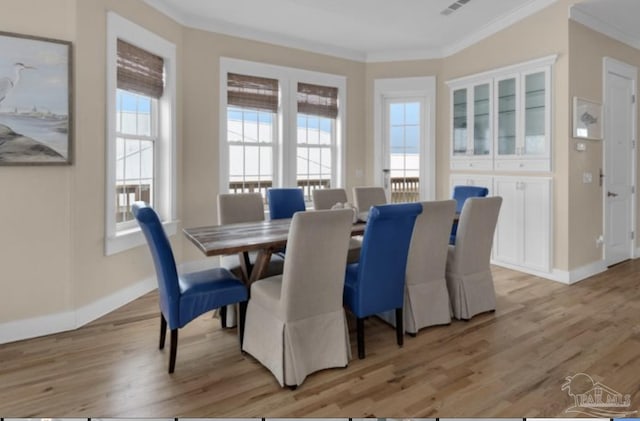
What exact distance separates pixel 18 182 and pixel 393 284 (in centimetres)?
269

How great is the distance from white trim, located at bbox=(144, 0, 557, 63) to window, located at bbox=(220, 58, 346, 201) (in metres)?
0.34

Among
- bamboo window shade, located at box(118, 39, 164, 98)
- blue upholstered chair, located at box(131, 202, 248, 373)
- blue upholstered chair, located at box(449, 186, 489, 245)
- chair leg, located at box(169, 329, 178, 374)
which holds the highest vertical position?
bamboo window shade, located at box(118, 39, 164, 98)

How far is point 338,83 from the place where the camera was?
218 inches

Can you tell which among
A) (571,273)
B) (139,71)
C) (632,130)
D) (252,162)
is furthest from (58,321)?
(632,130)

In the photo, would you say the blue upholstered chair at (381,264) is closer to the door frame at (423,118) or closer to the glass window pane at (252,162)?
the glass window pane at (252,162)

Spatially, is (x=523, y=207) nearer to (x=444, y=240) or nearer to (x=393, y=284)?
(x=444, y=240)

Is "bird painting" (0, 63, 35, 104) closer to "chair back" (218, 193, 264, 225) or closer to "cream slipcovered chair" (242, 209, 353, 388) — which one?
"chair back" (218, 193, 264, 225)

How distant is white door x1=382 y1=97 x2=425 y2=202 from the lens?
228 inches

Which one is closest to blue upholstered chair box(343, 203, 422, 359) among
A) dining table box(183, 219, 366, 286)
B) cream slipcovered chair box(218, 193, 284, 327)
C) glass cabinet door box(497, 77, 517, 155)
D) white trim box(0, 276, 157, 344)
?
dining table box(183, 219, 366, 286)

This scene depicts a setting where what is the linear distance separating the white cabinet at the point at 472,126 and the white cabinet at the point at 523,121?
124 mm

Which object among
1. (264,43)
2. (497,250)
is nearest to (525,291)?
(497,250)

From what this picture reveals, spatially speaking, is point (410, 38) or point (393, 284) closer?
point (393, 284)

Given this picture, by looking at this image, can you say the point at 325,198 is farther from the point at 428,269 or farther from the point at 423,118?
the point at 423,118

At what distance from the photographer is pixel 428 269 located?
298 centimetres
